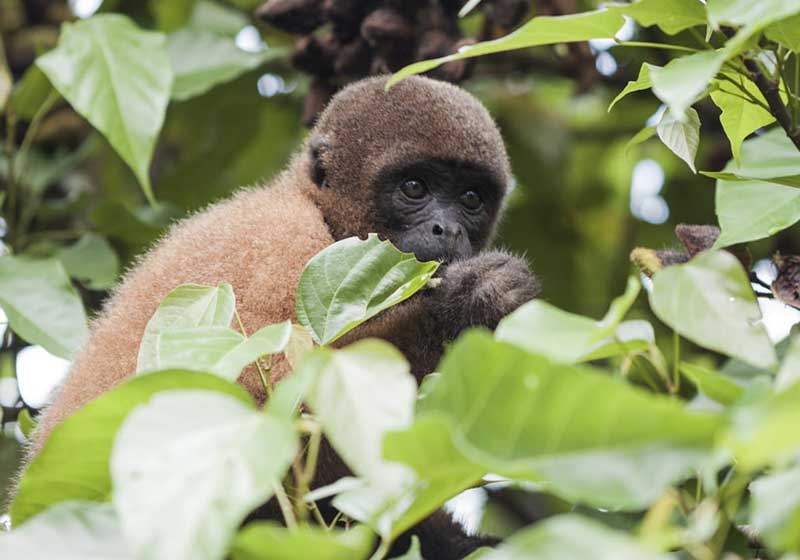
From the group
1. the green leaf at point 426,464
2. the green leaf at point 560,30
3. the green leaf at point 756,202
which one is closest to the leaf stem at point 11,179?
the green leaf at point 560,30

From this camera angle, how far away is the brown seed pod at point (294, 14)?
4.21 m

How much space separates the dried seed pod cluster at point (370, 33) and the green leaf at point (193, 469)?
8.94 ft

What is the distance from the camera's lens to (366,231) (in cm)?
394

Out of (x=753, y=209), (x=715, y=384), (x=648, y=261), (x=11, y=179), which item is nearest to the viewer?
(x=715, y=384)

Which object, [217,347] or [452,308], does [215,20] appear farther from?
[217,347]

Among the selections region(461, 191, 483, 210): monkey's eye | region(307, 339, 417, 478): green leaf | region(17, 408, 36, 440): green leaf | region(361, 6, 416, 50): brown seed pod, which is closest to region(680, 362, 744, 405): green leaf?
region(307, 339, 417, 478): green leaf

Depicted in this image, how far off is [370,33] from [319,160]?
1.63 feet

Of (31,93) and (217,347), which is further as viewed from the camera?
(31,93)

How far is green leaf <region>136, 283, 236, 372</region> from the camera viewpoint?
2.07 meters

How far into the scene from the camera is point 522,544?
4.04ft

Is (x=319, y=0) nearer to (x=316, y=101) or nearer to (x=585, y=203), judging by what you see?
(x=316, y=101)

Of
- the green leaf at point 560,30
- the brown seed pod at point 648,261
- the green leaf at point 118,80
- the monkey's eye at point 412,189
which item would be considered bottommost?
the monkey's eye at point 412,189

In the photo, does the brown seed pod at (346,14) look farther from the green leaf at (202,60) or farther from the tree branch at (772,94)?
the tree branch at (772,94)

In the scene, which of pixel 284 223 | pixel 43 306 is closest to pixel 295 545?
pixel 284 223
